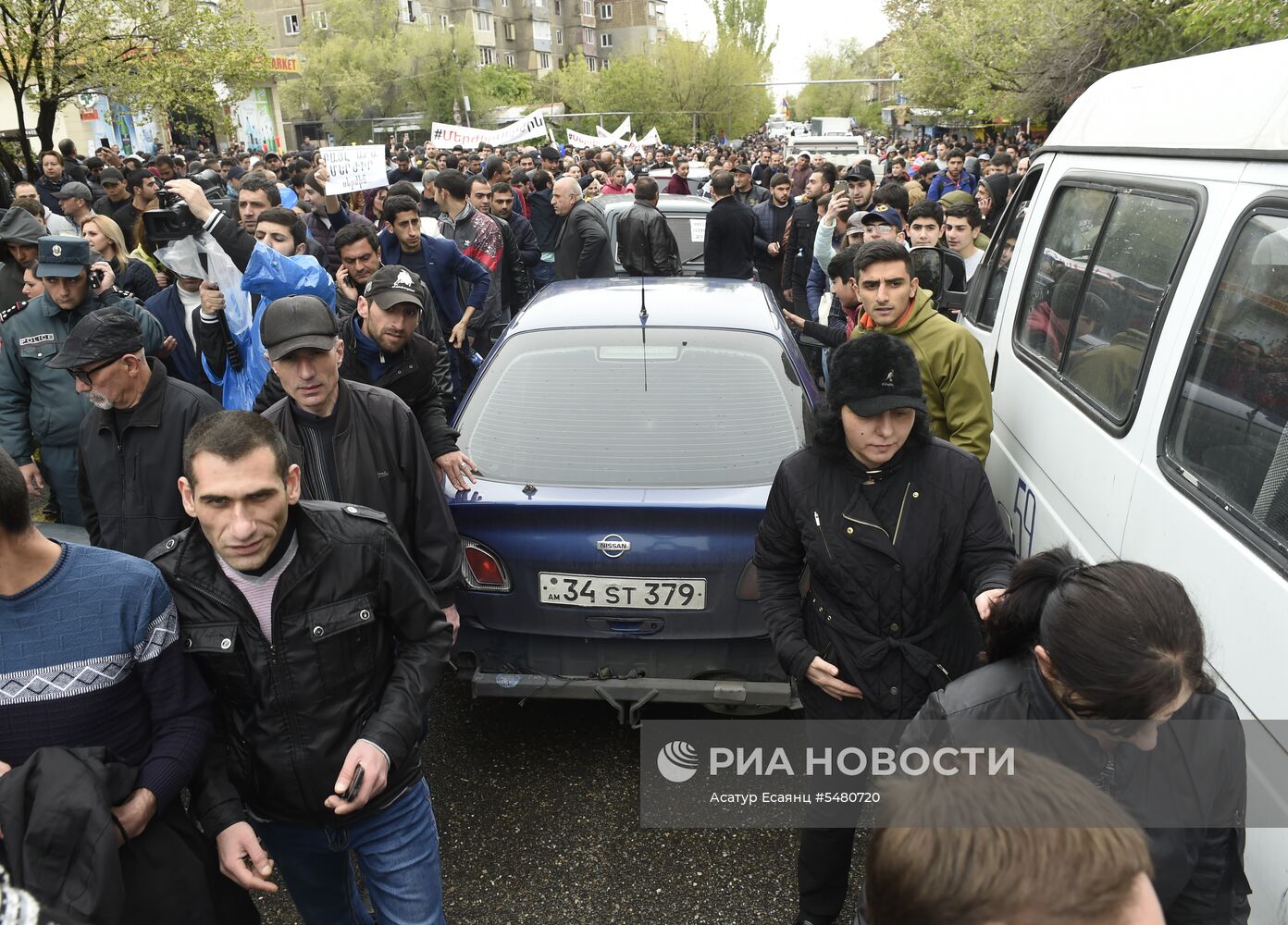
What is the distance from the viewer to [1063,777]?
0.97 m

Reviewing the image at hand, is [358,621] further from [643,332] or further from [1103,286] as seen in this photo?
[1103,286]

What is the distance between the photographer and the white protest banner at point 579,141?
71.5 ft

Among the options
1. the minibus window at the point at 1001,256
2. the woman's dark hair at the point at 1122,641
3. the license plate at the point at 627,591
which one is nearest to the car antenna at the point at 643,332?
the license plate at the point at 627,591

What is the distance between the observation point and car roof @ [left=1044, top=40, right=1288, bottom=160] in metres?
2.02

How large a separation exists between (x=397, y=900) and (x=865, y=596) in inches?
54.3

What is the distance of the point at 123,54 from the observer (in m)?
16.9

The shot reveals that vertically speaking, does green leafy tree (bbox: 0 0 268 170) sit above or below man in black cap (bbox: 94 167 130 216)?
above

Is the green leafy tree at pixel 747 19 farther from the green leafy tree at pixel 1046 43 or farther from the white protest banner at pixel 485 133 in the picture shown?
the white protest banner at pixel 485 133

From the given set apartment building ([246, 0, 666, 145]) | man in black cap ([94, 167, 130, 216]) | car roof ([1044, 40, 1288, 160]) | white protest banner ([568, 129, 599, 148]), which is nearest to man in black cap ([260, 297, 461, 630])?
car roof ([1044, 40, 1288, 160])

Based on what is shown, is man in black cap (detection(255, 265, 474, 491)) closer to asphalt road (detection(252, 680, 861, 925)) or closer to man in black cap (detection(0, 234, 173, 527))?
man in black cap (detection(0, 234, 173, 527))

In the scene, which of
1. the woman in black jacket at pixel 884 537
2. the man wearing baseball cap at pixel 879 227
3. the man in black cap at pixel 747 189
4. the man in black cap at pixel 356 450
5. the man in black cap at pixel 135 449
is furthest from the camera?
the man in black cap at pixel 747 189

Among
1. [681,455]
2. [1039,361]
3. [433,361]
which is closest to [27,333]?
[433,361]

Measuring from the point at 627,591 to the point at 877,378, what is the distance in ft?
4.02

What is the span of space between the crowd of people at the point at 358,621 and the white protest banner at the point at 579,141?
18.8 m
